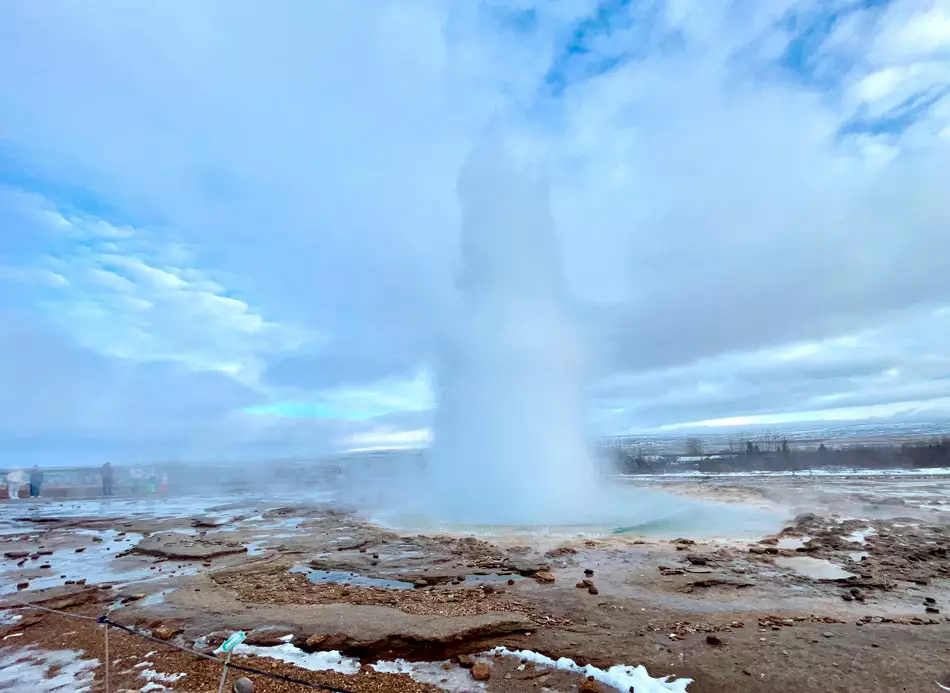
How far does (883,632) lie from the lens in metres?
6.39

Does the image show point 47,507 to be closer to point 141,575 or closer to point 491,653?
point 141,575

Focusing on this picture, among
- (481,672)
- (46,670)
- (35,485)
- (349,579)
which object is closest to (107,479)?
(35,485)

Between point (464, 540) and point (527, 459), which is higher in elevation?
point (527, 459)

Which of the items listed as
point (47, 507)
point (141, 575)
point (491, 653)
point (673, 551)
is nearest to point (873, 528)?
point (673, 551)

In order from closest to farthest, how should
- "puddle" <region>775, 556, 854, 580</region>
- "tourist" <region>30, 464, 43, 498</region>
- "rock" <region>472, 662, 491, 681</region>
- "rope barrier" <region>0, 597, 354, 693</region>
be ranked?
1. "rope barrier" <region>0, 597, 354, 693</region>
2. "rock" <region>472, 662, 491, 681</region>
3. "puddle" <region>775, 556, 854, 580</region>
4. "tourist" <region>30, 464, 43, 498</region>

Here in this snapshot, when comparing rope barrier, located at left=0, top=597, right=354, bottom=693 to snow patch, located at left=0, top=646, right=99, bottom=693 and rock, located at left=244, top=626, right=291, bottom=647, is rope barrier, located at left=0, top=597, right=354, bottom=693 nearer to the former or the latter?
snow patch, located at left=0, top=646, right=99, bottom=693

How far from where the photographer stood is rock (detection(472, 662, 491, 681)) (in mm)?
5539

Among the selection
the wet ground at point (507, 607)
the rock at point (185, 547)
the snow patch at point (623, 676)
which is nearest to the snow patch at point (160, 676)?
the wet ground at point (507, 607)

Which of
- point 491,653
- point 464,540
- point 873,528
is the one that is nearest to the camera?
point 491,653

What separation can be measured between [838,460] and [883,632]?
5746cm

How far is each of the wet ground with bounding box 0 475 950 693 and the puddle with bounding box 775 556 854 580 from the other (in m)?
0.06

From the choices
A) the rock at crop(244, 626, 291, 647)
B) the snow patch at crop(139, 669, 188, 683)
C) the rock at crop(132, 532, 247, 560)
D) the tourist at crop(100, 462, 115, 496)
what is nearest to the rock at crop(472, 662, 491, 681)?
the rock at crop(244, 626, 291, 647)

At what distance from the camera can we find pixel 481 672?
5.59 meters

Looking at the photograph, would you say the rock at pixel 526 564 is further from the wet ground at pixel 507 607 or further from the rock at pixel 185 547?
the rock at pixel 185 547
